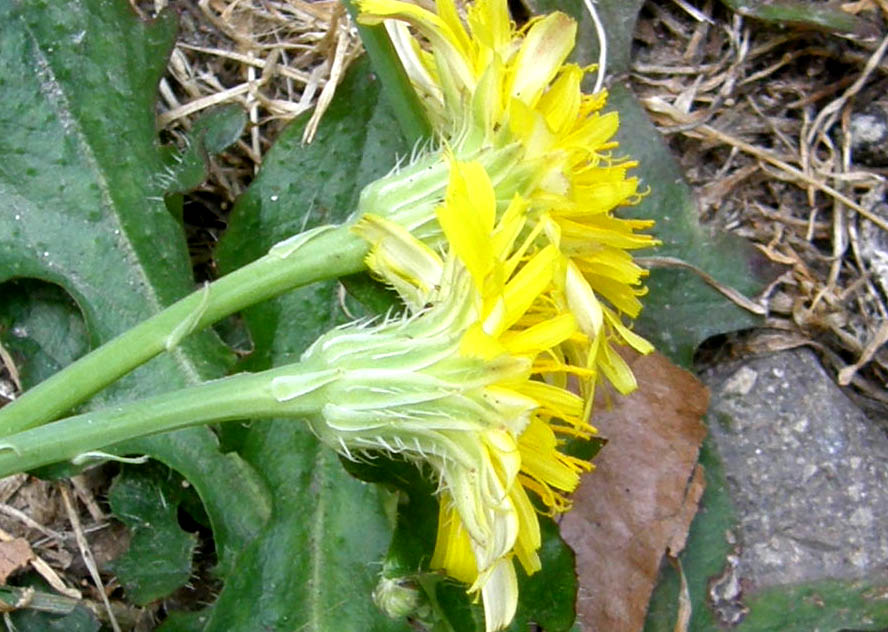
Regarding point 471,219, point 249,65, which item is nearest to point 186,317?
point 471,219

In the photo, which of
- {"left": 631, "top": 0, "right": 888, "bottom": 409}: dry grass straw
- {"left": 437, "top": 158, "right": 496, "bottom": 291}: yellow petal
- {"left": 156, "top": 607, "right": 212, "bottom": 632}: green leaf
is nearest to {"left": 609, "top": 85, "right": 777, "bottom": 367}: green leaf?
{"left": 631, "top": 0, "right": 888, "bottom": 409}: dry grass straw

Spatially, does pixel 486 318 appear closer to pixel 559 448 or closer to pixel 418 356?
pixel 418 356

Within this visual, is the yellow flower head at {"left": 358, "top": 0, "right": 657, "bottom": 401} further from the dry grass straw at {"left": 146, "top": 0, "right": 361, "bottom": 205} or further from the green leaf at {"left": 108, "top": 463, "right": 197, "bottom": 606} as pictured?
the green leaf at {"left": 108, "top": 463, "right": 197, "bottom": 606}

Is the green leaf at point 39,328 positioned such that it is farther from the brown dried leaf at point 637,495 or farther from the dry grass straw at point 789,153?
the dry grass straw at point 789,153

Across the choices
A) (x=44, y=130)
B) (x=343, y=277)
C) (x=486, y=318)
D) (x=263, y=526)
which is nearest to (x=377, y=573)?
(x=263, y=526)

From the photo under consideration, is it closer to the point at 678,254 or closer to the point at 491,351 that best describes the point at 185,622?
the point at 491,351

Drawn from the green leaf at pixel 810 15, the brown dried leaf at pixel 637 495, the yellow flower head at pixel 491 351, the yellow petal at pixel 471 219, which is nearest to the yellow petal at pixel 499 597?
the yellow flower head at pixel 491 351
